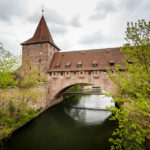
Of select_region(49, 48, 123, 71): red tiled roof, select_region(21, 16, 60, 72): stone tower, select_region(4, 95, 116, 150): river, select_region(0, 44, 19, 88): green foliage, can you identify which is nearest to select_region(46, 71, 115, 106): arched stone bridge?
select_region(49, 48, 123, 71): red tiled roof

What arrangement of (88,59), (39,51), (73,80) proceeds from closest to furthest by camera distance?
(73,80) < (88,59) < (39,51)

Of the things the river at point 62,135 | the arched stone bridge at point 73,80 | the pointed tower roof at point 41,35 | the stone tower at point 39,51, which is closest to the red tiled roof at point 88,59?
the arched stone bridge at point 73,80

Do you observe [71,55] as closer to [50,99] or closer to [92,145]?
[50,99]

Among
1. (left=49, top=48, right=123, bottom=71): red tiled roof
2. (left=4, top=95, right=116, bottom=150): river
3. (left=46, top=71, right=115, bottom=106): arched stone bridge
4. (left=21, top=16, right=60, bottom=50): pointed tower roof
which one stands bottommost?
(left=4, top=95, right=116, bottom=150): river

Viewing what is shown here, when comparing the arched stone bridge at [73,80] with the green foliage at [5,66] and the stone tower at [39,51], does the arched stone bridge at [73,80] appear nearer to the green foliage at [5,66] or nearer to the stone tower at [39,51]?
the stone tower at [39,51]

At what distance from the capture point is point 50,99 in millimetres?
15523

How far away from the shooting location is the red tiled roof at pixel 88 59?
44.4 feet

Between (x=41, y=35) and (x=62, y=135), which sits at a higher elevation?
(x=41, y=35)

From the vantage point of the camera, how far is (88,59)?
48.6 ft

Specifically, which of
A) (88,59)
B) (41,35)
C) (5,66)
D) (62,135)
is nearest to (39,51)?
(41,35)

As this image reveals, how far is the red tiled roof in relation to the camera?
13531 mm

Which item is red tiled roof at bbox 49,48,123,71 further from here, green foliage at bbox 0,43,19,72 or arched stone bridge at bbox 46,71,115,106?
green foliage at bbox 0,43,19,72

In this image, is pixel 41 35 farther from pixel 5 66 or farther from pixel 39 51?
pixel 5 66

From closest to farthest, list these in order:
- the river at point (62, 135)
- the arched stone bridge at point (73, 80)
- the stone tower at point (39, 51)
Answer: the river at point (62, 135)
the arched stone bridge at point (73, 80)
the stone tower at point (39, 51)
